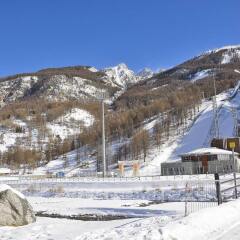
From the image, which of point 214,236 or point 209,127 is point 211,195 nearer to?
point 214,236

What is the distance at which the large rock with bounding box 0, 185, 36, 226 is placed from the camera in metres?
17.5

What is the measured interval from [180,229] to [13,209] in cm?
777

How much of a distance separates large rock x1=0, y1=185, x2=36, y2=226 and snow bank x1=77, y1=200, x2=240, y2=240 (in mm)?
5248

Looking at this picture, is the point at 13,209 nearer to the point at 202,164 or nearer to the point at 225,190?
the point at 225,190

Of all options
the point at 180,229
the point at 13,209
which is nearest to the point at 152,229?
the point at 180,229

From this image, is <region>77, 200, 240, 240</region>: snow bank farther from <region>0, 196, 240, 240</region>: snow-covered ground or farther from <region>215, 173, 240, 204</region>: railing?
<region>215, 173, 240, 204</region>: railing

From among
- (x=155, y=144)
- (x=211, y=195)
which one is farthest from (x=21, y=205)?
(x=155, y=144)

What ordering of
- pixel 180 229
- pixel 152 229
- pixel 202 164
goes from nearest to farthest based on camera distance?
pixel 180 229 → pixel 152 229 → pixel 202 164

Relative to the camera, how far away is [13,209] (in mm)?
17797

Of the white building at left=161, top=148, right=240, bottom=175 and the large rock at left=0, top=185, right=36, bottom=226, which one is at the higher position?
the white building at left=161, top=148, right=240, bottom=175

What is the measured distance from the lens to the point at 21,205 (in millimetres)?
18000

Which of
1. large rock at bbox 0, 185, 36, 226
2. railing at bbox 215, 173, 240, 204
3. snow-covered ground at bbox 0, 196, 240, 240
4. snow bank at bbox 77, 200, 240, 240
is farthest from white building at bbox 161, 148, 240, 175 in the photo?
snow bank at bbox 77, 200, 240, 240

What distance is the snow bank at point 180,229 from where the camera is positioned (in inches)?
471

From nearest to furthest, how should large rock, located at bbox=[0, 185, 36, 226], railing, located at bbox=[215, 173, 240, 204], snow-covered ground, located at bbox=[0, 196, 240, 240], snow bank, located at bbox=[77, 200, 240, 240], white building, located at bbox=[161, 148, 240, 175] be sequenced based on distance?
1. snow bank, located at bbox=[77, 200, 240, 240]
2. snow-covered ground, located at bbox=[0, 196, 240, 240]
3. large rock, located at bbox=[0, 185, 36, 226]
4. railing, located at bbox=[215, 173, 240, 204]
5. white building, located at bbox=[161, 148, 240, 175]
